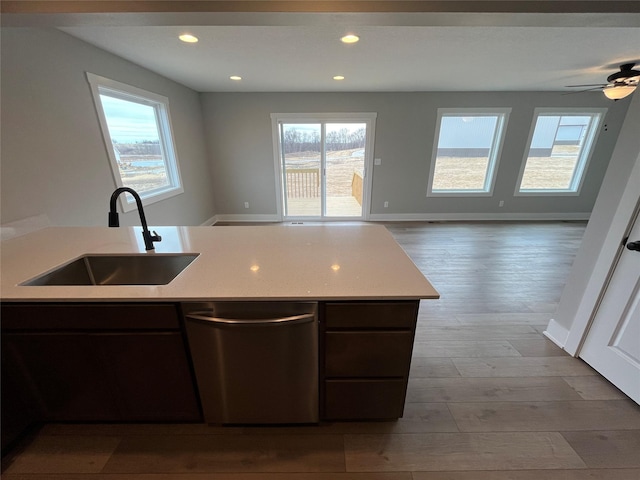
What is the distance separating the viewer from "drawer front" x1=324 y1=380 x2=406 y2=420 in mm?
1262

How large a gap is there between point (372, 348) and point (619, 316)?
1.65 m

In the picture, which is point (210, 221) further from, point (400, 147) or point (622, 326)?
point (622, 326)

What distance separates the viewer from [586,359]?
1793 mm

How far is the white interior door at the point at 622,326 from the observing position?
1.50 m

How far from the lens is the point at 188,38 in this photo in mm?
2221

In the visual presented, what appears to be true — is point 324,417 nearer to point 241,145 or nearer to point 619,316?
point 619,316

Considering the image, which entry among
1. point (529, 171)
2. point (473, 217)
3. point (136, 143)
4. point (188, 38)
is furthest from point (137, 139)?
point (529, 171)

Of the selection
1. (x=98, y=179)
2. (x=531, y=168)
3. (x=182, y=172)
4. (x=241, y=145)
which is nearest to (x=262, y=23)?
(x=98, y=179)

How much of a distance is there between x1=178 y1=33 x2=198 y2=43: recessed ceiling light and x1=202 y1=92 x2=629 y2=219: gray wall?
237 cm

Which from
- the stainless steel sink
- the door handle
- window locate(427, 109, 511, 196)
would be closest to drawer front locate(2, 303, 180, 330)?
the stainless steel sink

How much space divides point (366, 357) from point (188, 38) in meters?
2.85

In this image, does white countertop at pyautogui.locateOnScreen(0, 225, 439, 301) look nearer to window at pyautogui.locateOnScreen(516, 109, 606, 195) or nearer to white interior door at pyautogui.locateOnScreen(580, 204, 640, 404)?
white interior door at pyautogui.locateOnScreen(580, 204, 640, 404)

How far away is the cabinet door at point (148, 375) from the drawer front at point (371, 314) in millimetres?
688

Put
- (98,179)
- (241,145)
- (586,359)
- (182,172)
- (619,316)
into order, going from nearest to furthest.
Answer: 1. (619,316)
2. (586,359)
3. (98,179)
4. (182,172)
5. (241,145)
